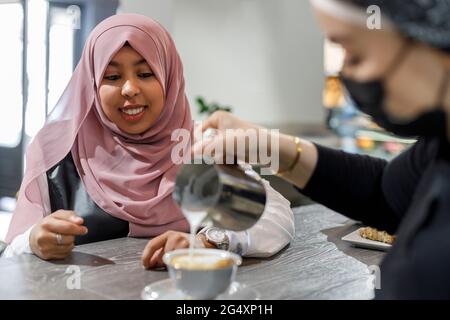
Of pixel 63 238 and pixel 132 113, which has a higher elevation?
pixel 132 113

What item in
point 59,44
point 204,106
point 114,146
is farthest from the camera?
point 59,44

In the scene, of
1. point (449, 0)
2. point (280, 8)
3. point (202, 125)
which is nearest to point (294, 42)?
point (280, 8)

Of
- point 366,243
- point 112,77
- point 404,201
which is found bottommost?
point 366,243

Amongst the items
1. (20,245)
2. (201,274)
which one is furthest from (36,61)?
(201,274)

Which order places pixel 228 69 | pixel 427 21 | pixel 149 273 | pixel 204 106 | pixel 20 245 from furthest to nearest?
pixel 228 69 < pixel 204 106 < pixel 20 245 < pixel 149 273 < pixel 427 21

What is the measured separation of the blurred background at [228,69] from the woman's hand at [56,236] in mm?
2989

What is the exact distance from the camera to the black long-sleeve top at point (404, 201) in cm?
70

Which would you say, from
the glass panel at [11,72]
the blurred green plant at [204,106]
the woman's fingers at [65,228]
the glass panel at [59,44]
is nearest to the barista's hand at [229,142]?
the woman's fingers at [65,228]

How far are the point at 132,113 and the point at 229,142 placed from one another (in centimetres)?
58

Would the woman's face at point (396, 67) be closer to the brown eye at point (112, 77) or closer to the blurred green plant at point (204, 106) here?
the brown eye at point (112, 77)

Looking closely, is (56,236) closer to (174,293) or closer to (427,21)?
(174,293)

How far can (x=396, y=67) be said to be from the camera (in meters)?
0.68
